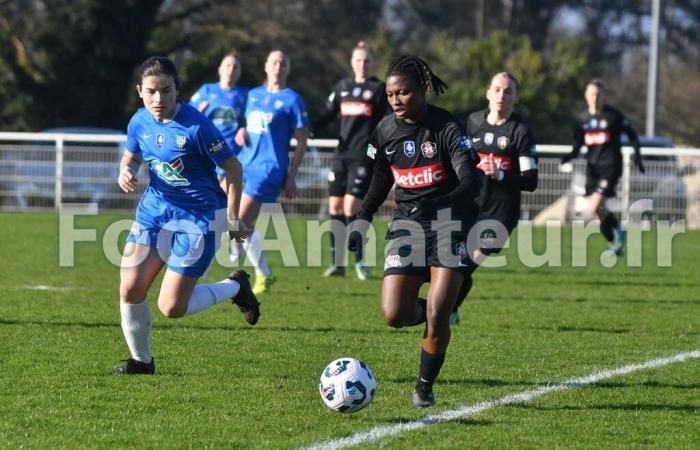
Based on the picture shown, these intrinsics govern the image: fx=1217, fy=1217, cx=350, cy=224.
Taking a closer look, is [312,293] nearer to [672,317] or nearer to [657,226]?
[672,317]

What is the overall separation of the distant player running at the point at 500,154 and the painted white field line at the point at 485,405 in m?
1.62

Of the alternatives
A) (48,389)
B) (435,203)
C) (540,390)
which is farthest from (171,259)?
(540,390)

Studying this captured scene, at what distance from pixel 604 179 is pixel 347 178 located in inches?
173

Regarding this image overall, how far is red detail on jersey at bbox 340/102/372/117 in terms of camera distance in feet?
40.5

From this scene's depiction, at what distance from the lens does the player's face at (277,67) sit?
1119 cm

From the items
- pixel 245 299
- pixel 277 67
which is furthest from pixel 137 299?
pixel 277 67

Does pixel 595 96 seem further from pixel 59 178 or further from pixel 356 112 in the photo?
pixel 59 178

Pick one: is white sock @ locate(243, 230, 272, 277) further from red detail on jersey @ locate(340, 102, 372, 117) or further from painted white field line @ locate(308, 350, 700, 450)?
painted white field line @ locate(308, 350, 700, 450)

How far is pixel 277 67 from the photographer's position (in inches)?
440

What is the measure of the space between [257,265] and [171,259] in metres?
4.09

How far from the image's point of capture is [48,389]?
21.8 feet

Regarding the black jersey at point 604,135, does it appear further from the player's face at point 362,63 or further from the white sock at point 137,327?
the white sock at point 137,327

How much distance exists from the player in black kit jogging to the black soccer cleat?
4.20 m

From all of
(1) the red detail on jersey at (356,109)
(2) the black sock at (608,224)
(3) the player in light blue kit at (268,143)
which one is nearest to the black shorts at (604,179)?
(2) the black sock at (608,224)
